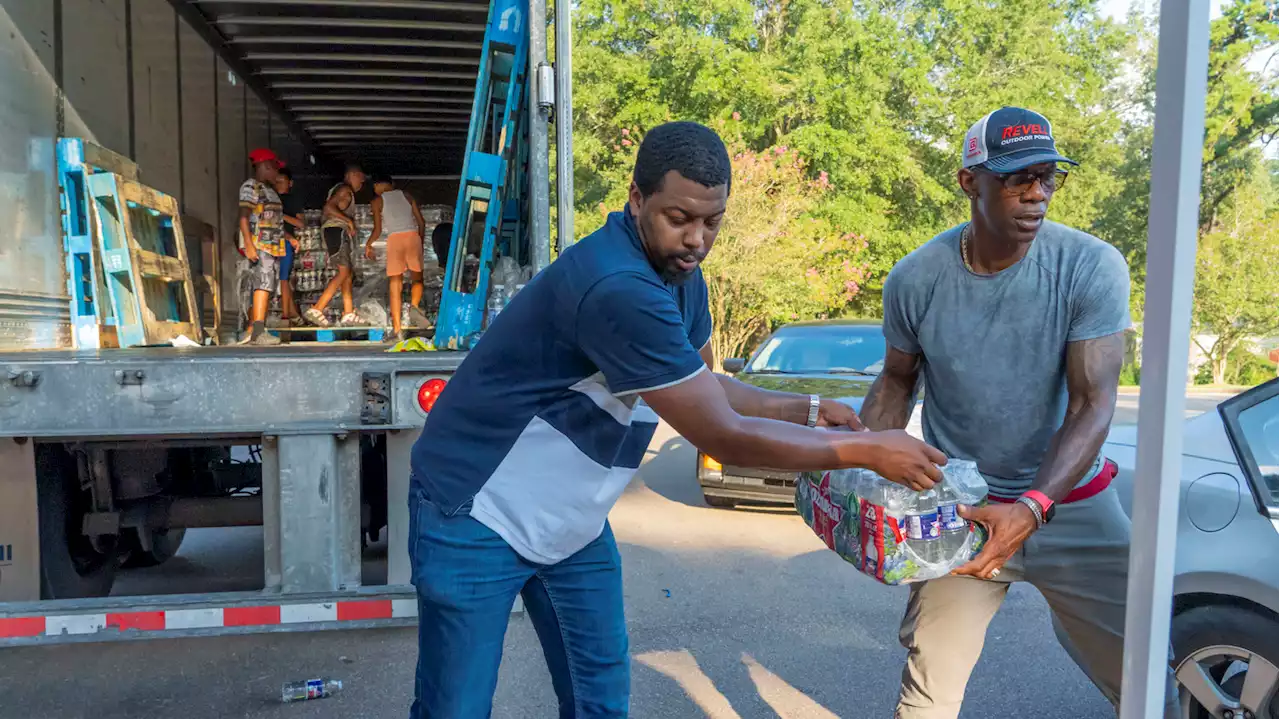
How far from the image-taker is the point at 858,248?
21.8 metres

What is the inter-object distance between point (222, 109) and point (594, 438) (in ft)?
20.9

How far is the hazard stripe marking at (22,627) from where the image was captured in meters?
3.01

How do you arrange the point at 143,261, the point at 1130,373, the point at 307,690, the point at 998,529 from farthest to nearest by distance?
the point at 1130,373, the point at 143,261, the point at 307,690, the point at 998,529

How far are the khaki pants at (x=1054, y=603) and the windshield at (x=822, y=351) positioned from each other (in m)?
5.29

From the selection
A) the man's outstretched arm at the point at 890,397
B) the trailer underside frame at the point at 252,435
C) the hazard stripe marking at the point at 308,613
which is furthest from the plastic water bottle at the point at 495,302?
the man's outstretched arm at the point at 890,397

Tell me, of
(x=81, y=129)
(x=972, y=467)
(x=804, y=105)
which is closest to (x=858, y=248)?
(x=804, y=105)

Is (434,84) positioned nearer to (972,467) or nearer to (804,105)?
(972,467)

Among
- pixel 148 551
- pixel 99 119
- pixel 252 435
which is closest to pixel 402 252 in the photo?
pixel 99 119

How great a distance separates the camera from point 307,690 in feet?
12.7

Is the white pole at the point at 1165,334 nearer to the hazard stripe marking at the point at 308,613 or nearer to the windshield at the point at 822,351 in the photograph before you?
the hazard stripe marking at the point at 308,613

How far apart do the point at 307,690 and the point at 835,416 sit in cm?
256

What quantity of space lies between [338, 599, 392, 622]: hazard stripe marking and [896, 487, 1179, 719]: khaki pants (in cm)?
167

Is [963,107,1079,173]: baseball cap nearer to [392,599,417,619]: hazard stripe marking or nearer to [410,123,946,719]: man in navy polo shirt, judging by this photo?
[410,123,946,719]: man in navy polo shirt

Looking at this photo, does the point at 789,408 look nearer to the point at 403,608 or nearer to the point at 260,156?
the point at 403,608
